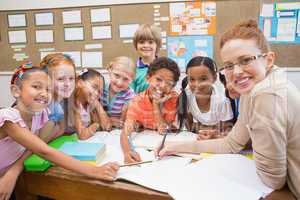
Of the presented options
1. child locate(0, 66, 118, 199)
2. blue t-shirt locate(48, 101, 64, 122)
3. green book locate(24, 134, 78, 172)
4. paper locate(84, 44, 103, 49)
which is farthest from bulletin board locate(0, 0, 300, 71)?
green book locate(24, 134, 78, 172)

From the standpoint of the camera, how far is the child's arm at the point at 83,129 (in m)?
1.05

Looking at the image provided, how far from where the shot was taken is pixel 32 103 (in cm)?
89

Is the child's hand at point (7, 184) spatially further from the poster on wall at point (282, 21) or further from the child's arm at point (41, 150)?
the poster on wall at point (282, 21)

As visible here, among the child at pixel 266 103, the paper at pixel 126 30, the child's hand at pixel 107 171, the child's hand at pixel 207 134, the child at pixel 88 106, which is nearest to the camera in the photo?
the child at pixel 266 103

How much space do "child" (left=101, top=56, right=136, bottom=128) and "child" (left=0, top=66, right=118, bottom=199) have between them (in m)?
0.23

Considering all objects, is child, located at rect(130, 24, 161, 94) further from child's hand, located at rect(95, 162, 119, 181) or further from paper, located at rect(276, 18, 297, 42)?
paper, located at rect(276, 18, 297, 42)

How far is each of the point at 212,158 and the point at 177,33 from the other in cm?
175

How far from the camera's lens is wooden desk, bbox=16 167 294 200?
0.69 m

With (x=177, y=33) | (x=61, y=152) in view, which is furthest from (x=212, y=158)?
(x=177, y=33)

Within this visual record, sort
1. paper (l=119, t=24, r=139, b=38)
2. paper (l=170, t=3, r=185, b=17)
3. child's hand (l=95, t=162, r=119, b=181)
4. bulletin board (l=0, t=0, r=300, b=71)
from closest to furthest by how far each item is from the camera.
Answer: child's hand (l=95, t=162, r=119, b=181) < bulletin board (l=0, t=0, r=300, b=71) < paper (l=170, t=3, r=185, b=17) < paper (l=119, t=24, r=139, b=38)

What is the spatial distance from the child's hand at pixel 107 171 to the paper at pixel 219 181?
166mm

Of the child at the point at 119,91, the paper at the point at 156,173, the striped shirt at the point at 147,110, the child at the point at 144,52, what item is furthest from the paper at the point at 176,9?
the paper at the point at 156,173

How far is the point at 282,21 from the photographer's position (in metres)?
2.17

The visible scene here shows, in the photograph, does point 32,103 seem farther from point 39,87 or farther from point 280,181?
point 280,181
